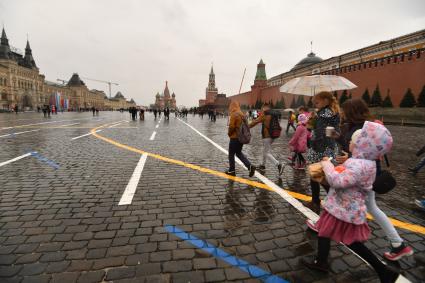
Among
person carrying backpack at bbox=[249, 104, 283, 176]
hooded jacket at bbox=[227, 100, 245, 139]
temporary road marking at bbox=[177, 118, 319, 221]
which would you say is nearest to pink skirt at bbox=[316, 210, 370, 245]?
temporary road marking at bbox=[177, 118, 319, 221]

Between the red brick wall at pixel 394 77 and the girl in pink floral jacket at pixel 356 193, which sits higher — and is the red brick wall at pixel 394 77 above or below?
above

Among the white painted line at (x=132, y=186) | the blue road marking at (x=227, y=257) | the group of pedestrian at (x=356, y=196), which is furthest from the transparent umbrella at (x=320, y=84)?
the blue road marking at (x=227, y=257)

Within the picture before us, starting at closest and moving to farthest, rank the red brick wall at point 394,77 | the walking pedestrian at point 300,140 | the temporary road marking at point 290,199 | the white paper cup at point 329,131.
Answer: the white paper cup at point 329,131, the temporary road marking at point 290,199, the walking pedestrian at point 300,140, the red brick wall at point 394,77

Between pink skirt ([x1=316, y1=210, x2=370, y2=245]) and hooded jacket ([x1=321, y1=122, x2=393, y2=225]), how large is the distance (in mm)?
71

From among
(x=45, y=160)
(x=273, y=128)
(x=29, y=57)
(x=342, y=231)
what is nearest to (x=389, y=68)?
(x=273, y=128)

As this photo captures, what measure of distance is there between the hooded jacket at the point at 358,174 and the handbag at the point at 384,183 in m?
0.14

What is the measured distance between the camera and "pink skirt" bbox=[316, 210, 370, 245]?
2338 mm

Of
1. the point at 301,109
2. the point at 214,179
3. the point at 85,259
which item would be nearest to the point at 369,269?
the point at 85,259

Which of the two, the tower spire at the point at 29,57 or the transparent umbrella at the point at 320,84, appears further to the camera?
the tower spire at the point at 29,57

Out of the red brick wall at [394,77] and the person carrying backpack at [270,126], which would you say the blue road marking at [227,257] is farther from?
the red brick wall at [394,77]

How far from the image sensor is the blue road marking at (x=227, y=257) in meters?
2.45

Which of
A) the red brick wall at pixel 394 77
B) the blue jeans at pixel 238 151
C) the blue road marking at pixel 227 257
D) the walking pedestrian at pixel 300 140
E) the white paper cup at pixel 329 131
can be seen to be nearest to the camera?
the blue road marking at pixel 227 257

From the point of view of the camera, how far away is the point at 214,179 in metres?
5.52

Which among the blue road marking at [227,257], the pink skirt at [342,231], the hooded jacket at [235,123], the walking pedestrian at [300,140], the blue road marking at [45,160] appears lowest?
the blue road marking at [227,257]
